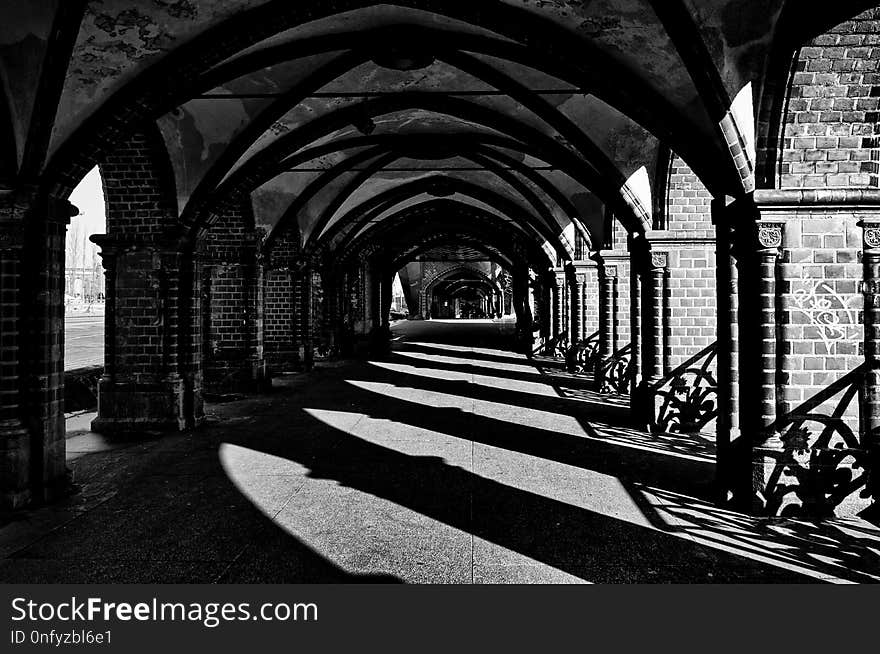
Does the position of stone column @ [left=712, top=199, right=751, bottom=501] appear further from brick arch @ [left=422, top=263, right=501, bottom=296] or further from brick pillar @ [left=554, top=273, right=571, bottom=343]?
brick arch @ [left=422, top=263, right=501, bottom=296]

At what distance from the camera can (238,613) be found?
294 cm

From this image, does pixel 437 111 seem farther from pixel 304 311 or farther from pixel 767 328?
pixel 304 311

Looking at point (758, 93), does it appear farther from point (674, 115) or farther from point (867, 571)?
point (867, 571)

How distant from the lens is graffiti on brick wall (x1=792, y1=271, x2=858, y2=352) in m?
4.66

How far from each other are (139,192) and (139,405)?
2.74 meters

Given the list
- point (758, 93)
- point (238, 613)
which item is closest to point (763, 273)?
point (758, 93)

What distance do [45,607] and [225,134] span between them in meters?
6.48

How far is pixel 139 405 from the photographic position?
7.94 meters

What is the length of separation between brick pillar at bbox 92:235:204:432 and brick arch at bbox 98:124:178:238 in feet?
0.68

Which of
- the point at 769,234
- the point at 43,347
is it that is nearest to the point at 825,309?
the point at 769,234

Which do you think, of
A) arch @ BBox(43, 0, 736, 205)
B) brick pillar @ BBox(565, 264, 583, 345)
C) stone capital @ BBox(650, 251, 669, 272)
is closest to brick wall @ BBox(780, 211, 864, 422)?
arch @ BBox(43, 0, 736, 205)

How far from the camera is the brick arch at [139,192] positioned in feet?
25.3

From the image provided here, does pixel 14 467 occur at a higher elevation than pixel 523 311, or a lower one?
lower

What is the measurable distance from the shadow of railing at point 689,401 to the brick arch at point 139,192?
6.62m
